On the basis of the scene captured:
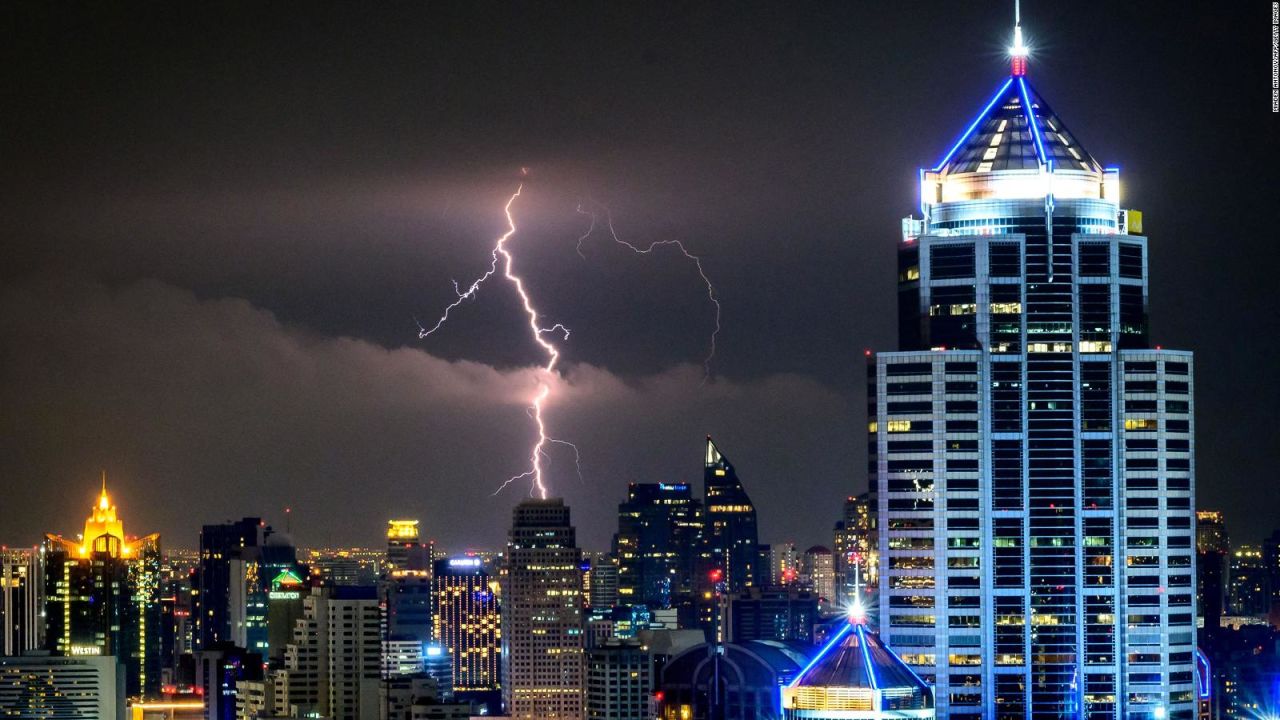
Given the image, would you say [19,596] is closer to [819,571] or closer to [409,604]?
[409,604]

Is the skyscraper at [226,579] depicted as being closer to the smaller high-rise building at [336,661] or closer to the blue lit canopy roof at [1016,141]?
the smaller high-rise building at [336,661]

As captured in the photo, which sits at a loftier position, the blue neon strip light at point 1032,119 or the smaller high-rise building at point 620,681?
the blue neon strip light at point 1032,119

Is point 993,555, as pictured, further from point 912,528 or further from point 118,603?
point 118,603

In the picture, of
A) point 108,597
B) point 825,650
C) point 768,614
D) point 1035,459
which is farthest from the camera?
point 108,597

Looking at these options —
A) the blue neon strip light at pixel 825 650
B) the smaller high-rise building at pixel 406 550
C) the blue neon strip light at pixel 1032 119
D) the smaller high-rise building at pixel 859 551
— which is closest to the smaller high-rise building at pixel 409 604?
the smaller high-rise building at pixel 406 550

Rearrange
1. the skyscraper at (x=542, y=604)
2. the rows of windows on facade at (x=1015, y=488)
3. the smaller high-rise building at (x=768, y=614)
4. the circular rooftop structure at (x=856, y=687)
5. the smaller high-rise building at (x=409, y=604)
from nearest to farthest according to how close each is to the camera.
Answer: the circular rooftop structure at (x=856, y=687)
the rows of windows on facade at (x=1015, y=488)
the smaller high-rise building at (x=768, y=614)
the skyscraper at (x=542, y=604)
the smaller high-rise building at (x=409, y=604)

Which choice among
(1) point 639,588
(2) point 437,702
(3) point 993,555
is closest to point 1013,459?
(3) point 993,555

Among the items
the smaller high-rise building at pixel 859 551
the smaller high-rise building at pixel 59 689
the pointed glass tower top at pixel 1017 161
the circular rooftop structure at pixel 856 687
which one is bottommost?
the smaller high-rise building at pixel 59 689

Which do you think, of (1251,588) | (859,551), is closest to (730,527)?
(1251,588)
